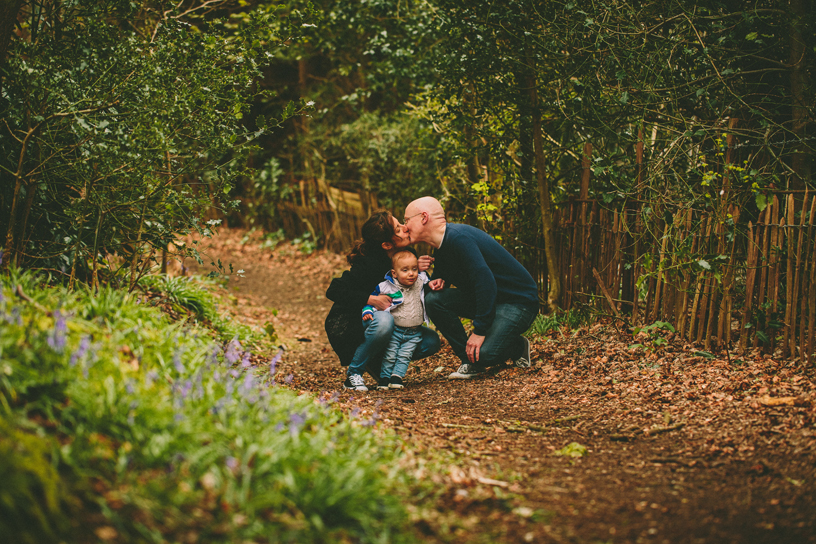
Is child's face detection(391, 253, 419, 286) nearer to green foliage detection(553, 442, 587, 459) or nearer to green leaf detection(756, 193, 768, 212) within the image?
green foliage detection(553, 442, 587, 459)

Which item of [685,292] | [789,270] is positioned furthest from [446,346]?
[789,270]

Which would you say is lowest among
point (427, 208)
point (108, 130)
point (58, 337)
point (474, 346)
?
point (474, 346)

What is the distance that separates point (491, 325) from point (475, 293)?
1.07ft

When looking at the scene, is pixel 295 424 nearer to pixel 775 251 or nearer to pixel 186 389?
pixel 186 389

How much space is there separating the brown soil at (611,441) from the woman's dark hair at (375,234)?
3.77 ft

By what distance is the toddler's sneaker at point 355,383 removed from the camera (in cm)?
434

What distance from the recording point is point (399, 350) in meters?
4.57

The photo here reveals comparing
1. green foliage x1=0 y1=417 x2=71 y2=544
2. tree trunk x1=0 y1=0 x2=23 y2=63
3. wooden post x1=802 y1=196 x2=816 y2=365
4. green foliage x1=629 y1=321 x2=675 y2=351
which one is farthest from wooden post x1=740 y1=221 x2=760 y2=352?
tree trunk x1=0 y1=0 x2=23 y2=63

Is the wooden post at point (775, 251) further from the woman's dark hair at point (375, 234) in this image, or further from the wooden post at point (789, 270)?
the woman's dark hair at point (375, 234)

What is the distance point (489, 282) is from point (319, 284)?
644cm

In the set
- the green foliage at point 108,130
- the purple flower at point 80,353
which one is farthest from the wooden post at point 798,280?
the purple flower at point 80,353

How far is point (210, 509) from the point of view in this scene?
1813mm

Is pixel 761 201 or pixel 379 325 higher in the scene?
pixel 761 201

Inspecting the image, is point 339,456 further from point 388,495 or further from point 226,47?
point 226,47
